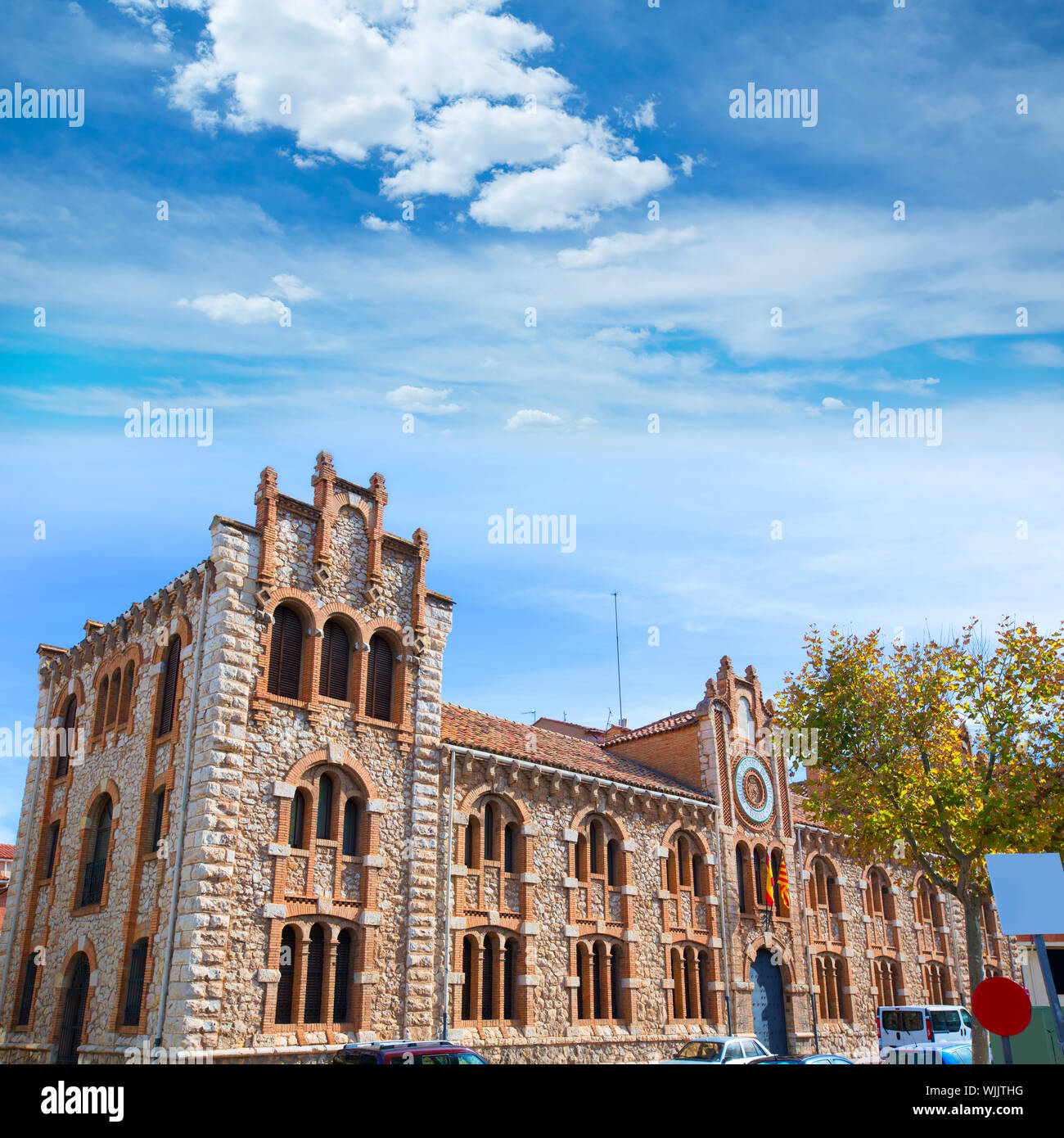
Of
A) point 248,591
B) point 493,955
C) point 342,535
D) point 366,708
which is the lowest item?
point 493,955

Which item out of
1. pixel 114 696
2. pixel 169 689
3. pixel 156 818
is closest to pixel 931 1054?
pixel 156 818

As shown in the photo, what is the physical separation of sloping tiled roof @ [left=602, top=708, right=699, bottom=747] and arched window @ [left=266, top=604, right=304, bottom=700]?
16962 millimetres

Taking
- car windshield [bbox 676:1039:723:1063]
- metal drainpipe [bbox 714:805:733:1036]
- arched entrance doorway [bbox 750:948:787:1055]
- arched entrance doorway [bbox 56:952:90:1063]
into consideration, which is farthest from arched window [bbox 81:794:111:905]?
arched entrance doorway [bbox 750:948:787:1055]

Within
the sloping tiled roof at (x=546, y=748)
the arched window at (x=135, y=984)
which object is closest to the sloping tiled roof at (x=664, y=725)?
the sloping tiled roof at (x=546, y=748)

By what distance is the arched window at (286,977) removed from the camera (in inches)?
821

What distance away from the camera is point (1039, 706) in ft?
85.3

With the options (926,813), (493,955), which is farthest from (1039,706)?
(493,955)

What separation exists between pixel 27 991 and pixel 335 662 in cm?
1259

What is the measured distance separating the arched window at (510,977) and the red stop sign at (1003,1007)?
18.2 meters

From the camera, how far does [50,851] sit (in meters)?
27.9

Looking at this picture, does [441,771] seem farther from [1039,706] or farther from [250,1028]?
[1039,706]

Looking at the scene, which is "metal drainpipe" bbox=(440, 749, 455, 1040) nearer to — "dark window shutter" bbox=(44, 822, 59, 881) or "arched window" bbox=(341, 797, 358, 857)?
"arched window" bbox=(341, 797, 358, 857)
